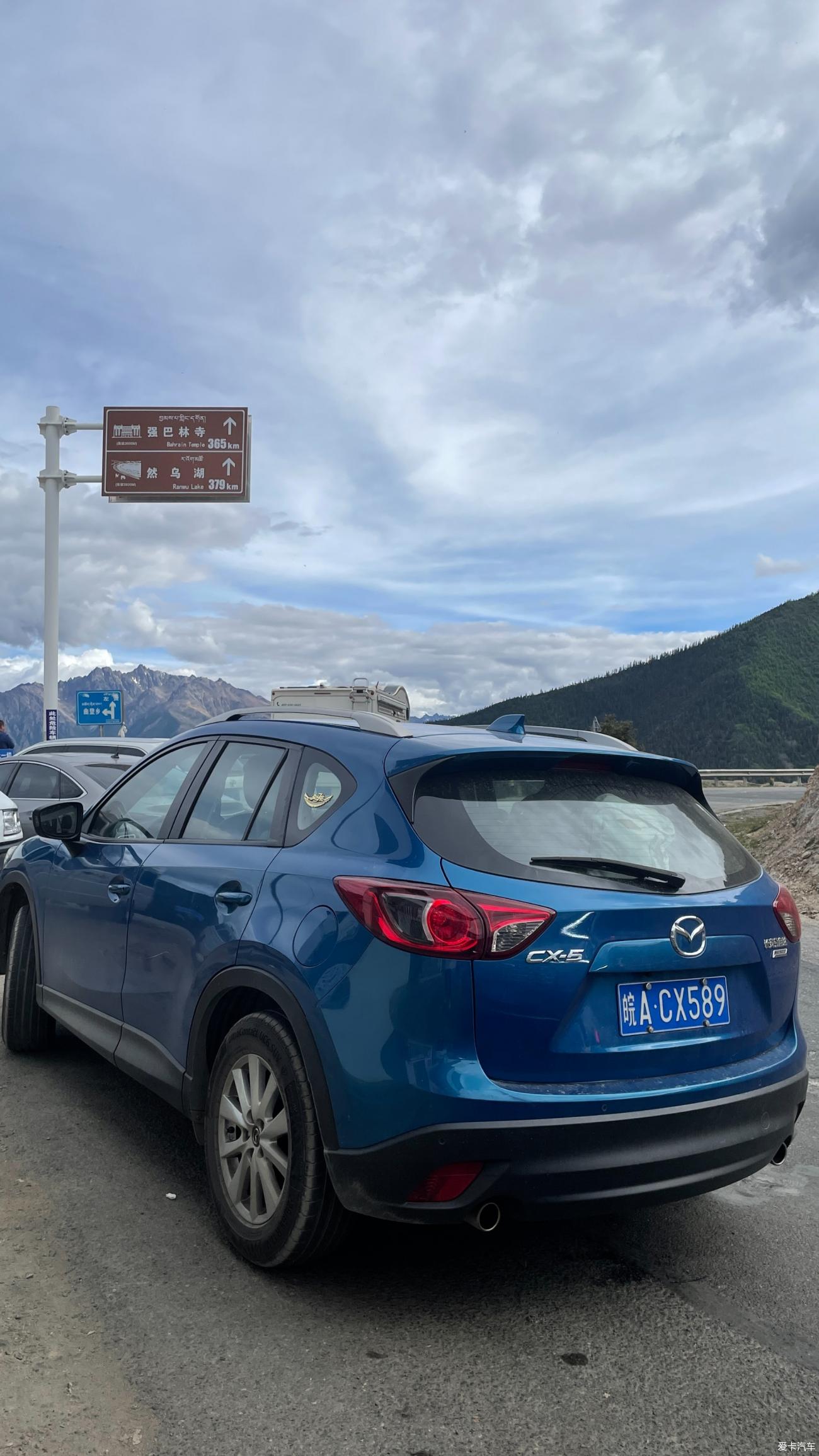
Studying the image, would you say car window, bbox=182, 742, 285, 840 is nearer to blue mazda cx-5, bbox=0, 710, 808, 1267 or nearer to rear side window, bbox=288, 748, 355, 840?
blue mazda cx-5, bbox=0, 710, 808, 1267

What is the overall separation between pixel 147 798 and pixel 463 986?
2.23 m

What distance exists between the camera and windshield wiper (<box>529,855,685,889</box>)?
296 cm

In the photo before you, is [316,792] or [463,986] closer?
[463,986]

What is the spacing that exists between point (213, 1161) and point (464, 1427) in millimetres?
1238

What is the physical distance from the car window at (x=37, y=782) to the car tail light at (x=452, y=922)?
28.3ft

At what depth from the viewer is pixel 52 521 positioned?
22.0 metres

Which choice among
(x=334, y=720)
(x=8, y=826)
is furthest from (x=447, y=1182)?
(x=8, y=826)

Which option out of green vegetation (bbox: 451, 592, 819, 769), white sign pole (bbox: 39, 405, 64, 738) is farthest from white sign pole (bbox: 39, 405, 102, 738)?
green vegetation (bbox: 451, 592, 819, 769)

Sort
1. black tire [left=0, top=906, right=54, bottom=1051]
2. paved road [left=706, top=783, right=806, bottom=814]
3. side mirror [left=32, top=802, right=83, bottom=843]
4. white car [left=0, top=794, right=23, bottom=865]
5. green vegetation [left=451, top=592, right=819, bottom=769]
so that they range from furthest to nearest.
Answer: green vegetation [left=451, top=592, right=819, bottom=769] → paved road [left=706, top=783, right=806, bottom=814] → white car [left=0, top=794, right=23, bottom=865] → black tire [left=0, top=906, right=54, bottom=1051] → side mirror [left=32, top=802, right=83, bottom=843]

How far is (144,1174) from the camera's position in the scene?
3.93 meters

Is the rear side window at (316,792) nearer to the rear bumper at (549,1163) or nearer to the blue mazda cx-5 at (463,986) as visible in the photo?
the blue mazda cx-5 at (463,986)

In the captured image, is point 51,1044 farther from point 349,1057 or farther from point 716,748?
point 716,748

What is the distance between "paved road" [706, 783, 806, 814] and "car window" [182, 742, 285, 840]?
22791 mm

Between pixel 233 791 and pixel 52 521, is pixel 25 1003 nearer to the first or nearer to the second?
pixel 233 791
